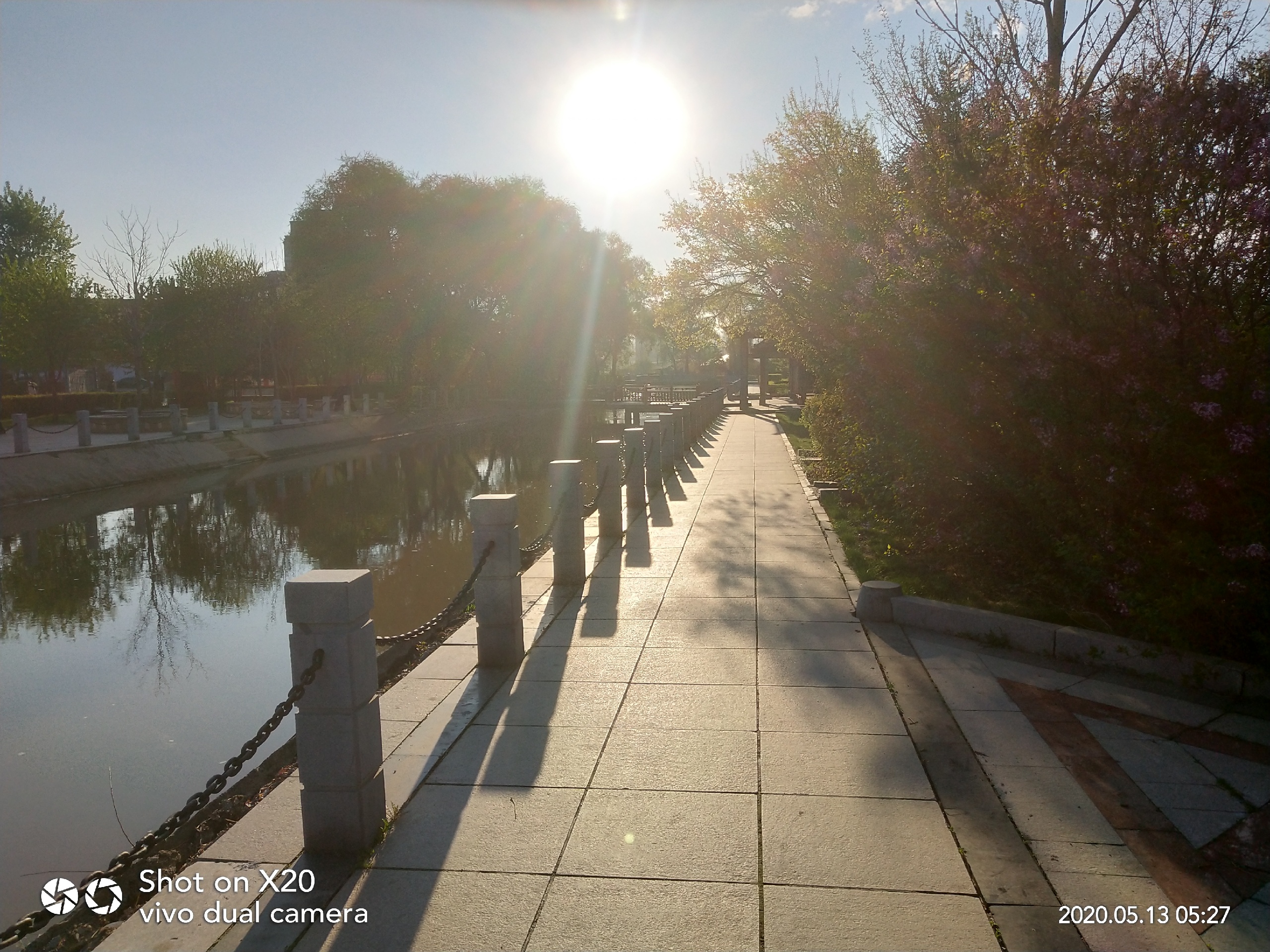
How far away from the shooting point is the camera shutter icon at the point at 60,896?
3.77 m

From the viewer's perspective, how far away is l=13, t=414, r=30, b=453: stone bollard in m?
20.5

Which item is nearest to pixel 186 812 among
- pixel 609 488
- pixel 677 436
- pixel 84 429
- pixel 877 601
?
pixel 877 601

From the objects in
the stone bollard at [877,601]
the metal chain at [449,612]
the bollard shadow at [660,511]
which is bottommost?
the bollard shadow at [660,511]

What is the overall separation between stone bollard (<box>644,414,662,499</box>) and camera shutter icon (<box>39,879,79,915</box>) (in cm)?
1255

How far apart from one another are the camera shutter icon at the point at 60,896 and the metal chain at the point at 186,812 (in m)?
0.06

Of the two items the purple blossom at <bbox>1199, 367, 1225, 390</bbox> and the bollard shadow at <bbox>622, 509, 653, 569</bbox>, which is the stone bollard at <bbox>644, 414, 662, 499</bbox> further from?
the purple blossom at <bbox>1199, 367, 1225, 390</bbox>

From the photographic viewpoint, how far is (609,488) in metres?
11.1

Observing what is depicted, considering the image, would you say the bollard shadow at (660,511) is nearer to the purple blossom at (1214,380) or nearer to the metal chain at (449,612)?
the metal chain at (449,612)

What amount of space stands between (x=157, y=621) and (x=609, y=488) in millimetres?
5058

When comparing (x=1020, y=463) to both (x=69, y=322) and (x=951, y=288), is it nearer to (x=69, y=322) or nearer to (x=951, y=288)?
(x=951, y=288)

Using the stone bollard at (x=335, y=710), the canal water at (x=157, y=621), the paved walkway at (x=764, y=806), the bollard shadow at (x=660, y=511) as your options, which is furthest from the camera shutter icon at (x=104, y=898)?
the bollard shadow at (x=660, y=511)

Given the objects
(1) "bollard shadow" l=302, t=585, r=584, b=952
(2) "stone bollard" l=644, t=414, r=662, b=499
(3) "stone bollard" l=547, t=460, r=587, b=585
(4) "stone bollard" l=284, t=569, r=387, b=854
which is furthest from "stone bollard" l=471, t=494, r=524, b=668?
(2) "stone bollard" l=644, t=414, r=662, b=499

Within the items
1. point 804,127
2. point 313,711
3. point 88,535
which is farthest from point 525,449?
point 313,711

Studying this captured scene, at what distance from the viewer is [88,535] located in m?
15.2
